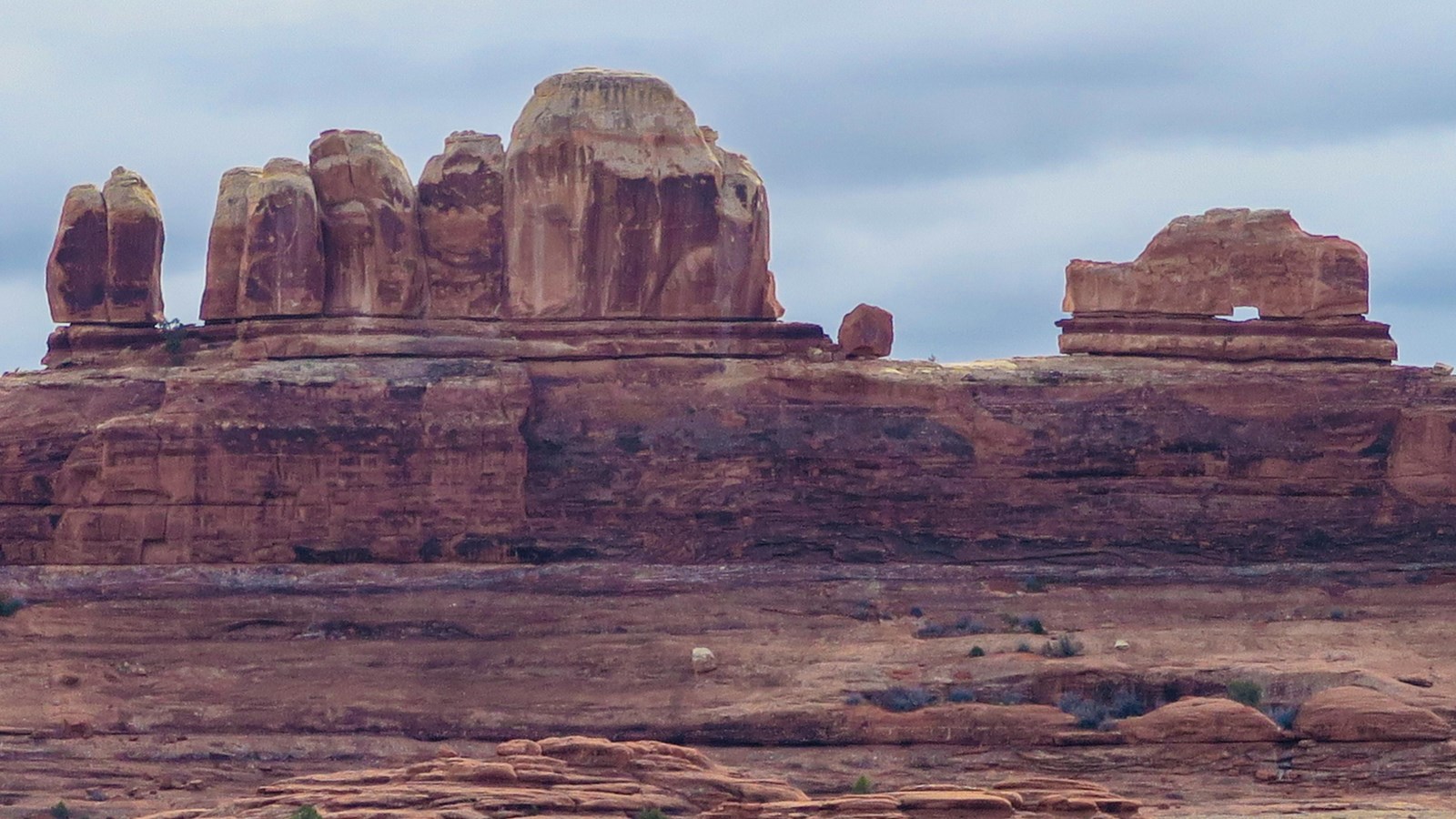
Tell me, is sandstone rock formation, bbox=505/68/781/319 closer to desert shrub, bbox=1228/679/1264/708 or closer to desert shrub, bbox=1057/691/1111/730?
desert shrub, bbox=1057/691/1111/730

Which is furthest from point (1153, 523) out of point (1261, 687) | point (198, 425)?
point (198, 425)

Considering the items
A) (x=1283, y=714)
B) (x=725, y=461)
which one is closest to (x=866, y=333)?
(x=725, y=461)

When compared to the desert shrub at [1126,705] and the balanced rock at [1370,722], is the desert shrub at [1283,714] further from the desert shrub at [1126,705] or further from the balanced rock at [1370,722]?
the desert shrub at [1126,705]

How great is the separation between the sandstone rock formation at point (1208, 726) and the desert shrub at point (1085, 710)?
1.77 ft

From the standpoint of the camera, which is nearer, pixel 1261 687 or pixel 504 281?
pixel 1261 687

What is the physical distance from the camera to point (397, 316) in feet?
305

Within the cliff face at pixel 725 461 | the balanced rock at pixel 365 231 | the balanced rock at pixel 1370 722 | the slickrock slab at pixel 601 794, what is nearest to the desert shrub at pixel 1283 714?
the balanced rock at pixel 1370 722

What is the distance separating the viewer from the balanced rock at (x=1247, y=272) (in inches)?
3772

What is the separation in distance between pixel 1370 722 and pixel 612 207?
20.2 m

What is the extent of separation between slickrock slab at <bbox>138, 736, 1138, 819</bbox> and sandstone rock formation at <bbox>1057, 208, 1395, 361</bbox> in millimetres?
20519

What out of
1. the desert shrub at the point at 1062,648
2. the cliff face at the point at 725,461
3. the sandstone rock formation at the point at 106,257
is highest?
the sandstone rock formation at the point at 106,257

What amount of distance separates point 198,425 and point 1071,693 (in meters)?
18.7

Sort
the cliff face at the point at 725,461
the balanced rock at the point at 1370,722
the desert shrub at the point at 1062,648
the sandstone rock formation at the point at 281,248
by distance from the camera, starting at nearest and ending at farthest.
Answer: the balanced rock at the point at 1370,722 → the desert shrub at the point at 1062,648 → the cliff face at the point at 725,461 → the sandstone rock formation at the point at 281,248

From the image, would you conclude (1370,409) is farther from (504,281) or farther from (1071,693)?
(504,281)
